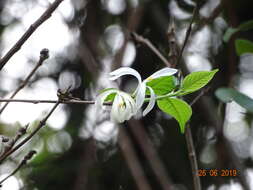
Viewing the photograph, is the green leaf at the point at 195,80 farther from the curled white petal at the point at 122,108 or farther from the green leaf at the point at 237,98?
the green leaf at the point at 237,98

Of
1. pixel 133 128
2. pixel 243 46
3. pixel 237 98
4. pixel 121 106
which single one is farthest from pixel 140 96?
pixel 133 128

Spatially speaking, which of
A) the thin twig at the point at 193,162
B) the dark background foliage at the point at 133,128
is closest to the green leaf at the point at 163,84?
the thin twig at the point at 193,162

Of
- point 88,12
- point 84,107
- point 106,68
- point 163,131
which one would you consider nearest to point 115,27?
point 88,12

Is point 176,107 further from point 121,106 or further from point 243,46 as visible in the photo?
point 243,46

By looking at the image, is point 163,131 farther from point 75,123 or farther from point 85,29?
point 85,29

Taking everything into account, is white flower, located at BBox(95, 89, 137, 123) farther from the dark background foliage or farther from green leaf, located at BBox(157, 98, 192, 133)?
the dark background foliage
